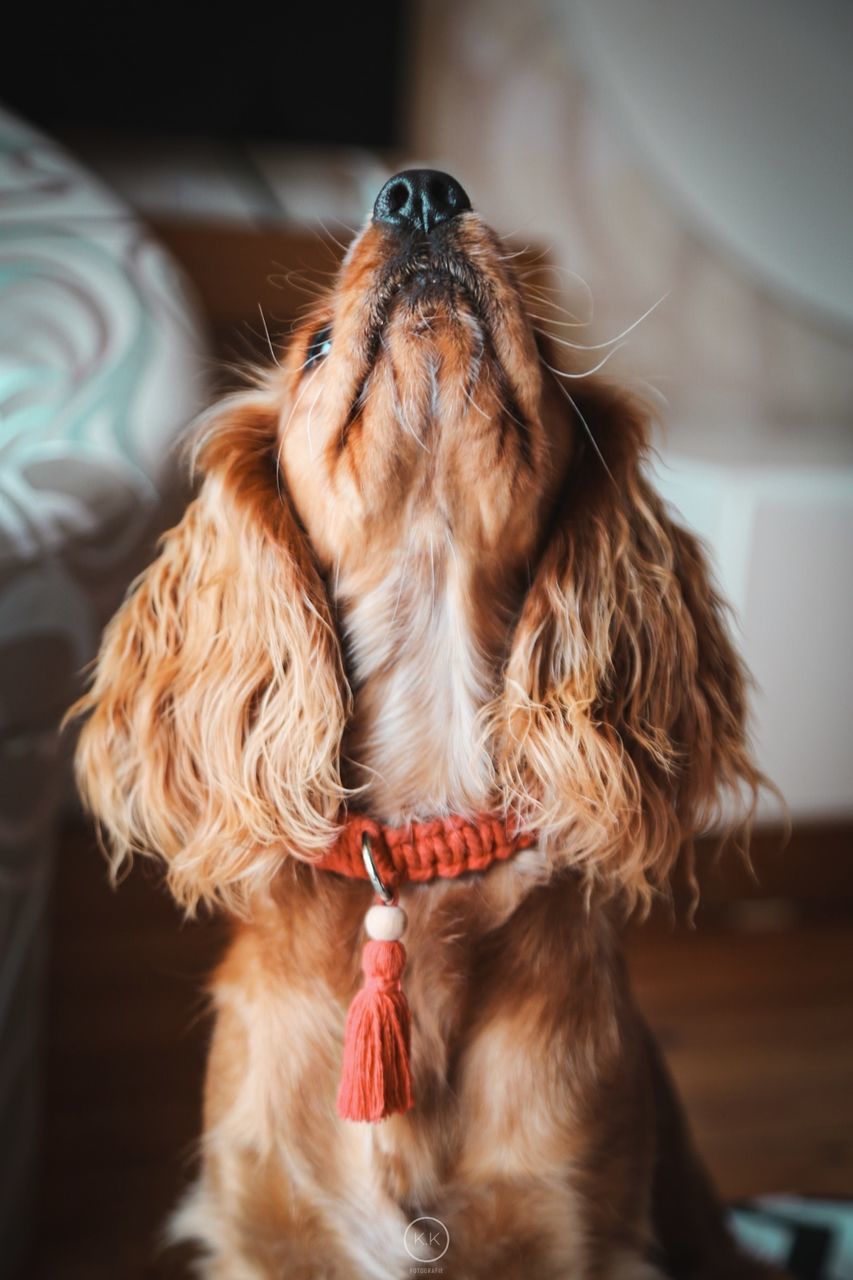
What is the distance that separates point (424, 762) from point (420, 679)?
0.07 metres

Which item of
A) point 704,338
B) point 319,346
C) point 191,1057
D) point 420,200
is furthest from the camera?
point 704,338

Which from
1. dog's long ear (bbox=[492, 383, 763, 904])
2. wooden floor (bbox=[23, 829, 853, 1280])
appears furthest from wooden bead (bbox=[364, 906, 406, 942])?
wooden floor (bbox=[23, 829, 853, 1280])

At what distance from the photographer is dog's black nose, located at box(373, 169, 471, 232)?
26.2 inches

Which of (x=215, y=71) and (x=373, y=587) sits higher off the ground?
(x=215, y=71)

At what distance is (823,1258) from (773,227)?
4.15ft

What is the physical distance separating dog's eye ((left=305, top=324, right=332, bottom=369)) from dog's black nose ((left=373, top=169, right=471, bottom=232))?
0.34 ft

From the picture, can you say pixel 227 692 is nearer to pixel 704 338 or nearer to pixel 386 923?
pixel 386 923

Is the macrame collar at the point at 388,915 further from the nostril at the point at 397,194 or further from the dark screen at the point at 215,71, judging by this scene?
the dark screen at the point at 215,71

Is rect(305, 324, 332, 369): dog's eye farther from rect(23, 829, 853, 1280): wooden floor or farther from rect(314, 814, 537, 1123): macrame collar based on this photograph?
rect(23, 829, 853, 1280): wooden floor

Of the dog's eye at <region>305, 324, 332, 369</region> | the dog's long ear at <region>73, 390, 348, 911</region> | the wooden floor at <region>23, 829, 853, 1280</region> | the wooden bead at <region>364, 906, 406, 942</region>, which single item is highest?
the dog's eye at <region>305, 324, 332, 369</region>

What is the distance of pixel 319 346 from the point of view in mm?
772

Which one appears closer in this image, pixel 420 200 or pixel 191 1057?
pixel 420 200

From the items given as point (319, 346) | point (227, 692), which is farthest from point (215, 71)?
point (227, 692)

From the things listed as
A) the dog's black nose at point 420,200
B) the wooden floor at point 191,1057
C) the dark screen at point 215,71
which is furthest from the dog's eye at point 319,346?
the dark screen at point 215,71
